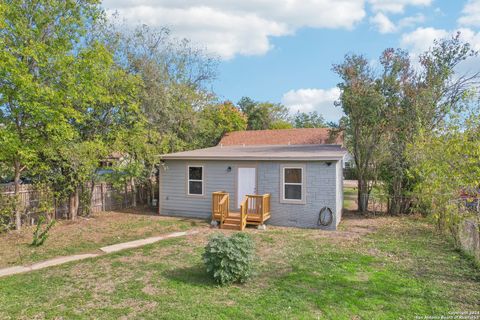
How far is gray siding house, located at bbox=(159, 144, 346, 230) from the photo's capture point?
10695mm

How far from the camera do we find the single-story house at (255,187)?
10.7 meters

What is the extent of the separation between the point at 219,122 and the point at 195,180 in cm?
1418

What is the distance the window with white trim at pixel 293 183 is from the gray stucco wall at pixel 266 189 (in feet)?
0.67

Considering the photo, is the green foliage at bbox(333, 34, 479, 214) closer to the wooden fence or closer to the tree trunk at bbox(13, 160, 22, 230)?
the wooden fence

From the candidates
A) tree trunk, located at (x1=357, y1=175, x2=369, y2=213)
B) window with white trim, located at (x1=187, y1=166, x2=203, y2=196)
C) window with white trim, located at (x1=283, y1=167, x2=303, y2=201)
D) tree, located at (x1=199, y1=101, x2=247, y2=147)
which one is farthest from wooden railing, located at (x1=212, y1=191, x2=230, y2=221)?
tree, located at (x1=199, y1=101, x2=247, y2=147)

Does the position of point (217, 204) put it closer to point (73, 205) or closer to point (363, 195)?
point (73, 205)

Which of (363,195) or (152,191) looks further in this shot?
(152,191)

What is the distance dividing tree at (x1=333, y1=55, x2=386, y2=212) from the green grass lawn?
17.9 ft

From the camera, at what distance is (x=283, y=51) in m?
15.0

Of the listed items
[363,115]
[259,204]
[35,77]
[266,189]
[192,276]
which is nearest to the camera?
[192,276]

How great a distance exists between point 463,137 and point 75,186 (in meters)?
11.7

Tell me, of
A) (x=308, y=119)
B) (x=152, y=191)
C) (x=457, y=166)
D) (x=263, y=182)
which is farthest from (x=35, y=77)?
(x=308, y=119)

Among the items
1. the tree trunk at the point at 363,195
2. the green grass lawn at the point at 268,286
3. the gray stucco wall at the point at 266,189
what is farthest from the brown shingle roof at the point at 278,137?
the green grass lawn at the point at 268,286

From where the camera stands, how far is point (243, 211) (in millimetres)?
10547
